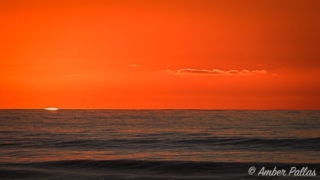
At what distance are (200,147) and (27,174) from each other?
17844mm

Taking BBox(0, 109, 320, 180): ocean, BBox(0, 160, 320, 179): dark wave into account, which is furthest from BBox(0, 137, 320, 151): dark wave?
BBox(0, 160, 320, 179): dark wave

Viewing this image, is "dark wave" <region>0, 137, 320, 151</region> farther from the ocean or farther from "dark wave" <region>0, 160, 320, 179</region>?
"dark wave" <region>0, 160, 320, 179</region>

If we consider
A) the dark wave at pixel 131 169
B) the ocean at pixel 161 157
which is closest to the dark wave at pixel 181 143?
the ocean at pixel 161 157

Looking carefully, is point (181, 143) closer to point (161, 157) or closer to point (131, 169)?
point (161, 157)

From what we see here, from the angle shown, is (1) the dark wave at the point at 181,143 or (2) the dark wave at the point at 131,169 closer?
(2) the dark wave at the point at 131,169

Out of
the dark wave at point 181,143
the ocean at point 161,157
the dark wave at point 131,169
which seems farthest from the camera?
the dark wave at point 181,143

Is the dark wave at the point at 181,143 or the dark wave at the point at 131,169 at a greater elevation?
the dark wave at the point at 181,143

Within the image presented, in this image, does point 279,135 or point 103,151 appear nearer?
point 103,151

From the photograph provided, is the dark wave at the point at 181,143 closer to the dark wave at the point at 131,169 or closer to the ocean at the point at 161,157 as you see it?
the ocean at the point at 161,157

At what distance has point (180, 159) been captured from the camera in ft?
105

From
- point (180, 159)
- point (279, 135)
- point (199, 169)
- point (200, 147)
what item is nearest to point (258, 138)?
point (279, 135)

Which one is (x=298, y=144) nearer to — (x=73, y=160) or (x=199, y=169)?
(x=199, y=169)

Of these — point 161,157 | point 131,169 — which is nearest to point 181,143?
point 161,157

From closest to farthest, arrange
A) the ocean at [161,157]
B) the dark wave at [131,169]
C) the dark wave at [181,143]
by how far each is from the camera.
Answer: the dark wave at [131,169] → the ocean at [161,157] → the dark wave at [181,143]
